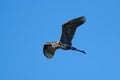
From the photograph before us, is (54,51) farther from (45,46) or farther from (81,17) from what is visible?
(81,17)

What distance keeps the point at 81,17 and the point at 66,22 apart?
178cm

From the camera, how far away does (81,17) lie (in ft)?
136

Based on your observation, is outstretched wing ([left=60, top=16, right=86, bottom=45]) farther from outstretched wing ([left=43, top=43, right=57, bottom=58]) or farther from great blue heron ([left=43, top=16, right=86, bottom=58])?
outstretched wing ([left=43, top=43, right=57, bottom=58])

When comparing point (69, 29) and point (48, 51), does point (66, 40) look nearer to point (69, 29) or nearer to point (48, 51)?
point (69, 29)

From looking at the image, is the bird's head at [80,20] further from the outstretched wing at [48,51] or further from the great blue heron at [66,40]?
the outstretched wing at [48,51]

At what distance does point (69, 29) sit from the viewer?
43.1 meters

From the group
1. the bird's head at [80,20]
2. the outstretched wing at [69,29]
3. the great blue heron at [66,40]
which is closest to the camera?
the bird's head at [80,20]

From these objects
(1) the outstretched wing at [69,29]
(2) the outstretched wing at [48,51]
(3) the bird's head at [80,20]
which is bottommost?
(3) the bird's head at [80,20]

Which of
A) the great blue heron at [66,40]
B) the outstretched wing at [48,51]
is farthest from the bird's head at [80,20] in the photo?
the outstretched wing at [48,51]

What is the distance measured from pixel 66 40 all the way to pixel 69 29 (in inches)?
56.2

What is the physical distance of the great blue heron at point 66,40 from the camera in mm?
42141

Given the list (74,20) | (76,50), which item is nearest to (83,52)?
(76,50)

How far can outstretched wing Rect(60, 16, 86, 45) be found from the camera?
41.7m

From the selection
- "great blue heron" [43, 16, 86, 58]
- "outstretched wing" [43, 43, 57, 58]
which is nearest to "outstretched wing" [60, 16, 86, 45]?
"great blue heron" [43, 16, 86, 58]
